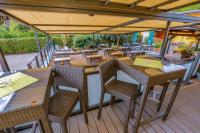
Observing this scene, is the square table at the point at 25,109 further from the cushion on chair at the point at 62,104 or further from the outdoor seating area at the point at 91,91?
the cushion on chair at the point at 62,104

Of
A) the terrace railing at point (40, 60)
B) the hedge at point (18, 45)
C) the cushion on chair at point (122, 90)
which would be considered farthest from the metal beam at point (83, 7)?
the hedge at point (18, 45)

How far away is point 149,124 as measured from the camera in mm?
1898

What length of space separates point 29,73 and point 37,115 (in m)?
0.69

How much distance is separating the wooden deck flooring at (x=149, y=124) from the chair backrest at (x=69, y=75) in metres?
0.77

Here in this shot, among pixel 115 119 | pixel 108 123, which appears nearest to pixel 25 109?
pixel 108 123

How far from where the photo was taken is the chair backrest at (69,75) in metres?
1.48

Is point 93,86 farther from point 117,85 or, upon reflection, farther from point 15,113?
point 15,113

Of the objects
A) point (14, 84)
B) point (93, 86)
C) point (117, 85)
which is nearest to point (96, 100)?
point (93, 86)

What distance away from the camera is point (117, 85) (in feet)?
5.87

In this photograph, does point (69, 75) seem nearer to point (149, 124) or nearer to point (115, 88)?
point (115, 88)

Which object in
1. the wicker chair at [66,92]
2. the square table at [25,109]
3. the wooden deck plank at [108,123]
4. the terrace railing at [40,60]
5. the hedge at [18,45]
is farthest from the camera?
the hedge at [18,45]

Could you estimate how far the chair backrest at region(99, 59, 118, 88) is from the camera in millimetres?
1571

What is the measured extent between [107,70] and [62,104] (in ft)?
2.58

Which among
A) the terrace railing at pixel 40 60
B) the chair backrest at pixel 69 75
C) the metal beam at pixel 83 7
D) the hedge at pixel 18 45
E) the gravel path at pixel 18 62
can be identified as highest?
the metal beam at pixel 83 7
